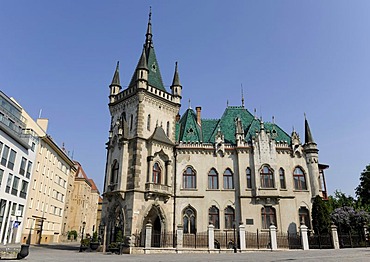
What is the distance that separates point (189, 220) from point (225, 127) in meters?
11.5

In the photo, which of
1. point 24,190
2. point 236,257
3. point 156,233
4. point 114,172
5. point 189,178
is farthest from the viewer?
point 24,190

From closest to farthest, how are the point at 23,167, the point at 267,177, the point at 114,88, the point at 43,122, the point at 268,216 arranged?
the point at 268,216 → the point at 267,177 → the point at 114,88 → the point at 23,167 → the point at 43,122

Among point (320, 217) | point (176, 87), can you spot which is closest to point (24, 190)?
point (176, 87)

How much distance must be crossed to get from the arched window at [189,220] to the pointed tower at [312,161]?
1233cm

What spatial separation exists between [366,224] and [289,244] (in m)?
7.60

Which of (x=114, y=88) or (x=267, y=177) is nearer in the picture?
(x=267, y=177)

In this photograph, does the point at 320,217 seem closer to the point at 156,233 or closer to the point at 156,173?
the point at 156,233

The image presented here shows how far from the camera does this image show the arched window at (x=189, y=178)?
30328mm

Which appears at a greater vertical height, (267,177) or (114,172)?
(114,172)

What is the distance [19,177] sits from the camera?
3750 centimetres

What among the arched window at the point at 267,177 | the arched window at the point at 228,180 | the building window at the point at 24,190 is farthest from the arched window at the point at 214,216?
the building window at the point at 24,190

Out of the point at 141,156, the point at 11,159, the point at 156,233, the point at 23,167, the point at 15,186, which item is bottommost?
the point at 156,233

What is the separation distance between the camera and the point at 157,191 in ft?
90.5

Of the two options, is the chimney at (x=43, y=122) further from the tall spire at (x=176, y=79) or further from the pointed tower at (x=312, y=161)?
the pointed tower at (x=312, y=161)
